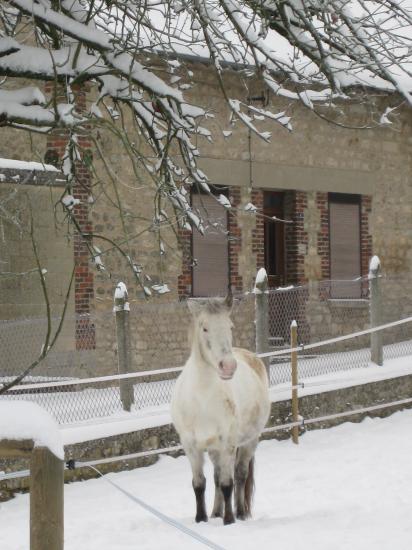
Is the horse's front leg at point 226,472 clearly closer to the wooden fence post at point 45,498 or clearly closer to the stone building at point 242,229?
the wooden fence post at point 45,498

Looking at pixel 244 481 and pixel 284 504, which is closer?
pixel 244 481

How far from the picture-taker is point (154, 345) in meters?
13.8

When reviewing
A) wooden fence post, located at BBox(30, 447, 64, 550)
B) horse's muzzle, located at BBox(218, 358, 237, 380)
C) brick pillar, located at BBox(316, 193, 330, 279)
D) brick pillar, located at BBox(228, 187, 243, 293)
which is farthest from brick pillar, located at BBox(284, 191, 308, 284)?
wooden fence post, located at BBox(30, 447, 64, 550)

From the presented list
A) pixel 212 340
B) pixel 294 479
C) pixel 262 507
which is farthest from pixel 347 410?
pixel 212 340

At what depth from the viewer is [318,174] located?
16609mm

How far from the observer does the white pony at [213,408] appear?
6957 millimetres

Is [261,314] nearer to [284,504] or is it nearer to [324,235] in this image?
[284,504]

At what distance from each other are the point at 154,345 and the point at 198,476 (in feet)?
21.1

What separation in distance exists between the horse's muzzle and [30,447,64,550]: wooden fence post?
Answer: 3333mm

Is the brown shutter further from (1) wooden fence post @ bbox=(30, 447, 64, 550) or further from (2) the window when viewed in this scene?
(1) wooden fence post @ bbox=(30, 447, 64, 550)

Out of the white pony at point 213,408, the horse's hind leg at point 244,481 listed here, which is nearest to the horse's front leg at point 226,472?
the white pony at point 213,408

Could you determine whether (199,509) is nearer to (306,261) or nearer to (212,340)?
(212,340)

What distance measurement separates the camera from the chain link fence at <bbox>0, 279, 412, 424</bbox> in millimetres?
10477

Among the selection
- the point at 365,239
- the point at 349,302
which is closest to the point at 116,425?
the point at 349,302
